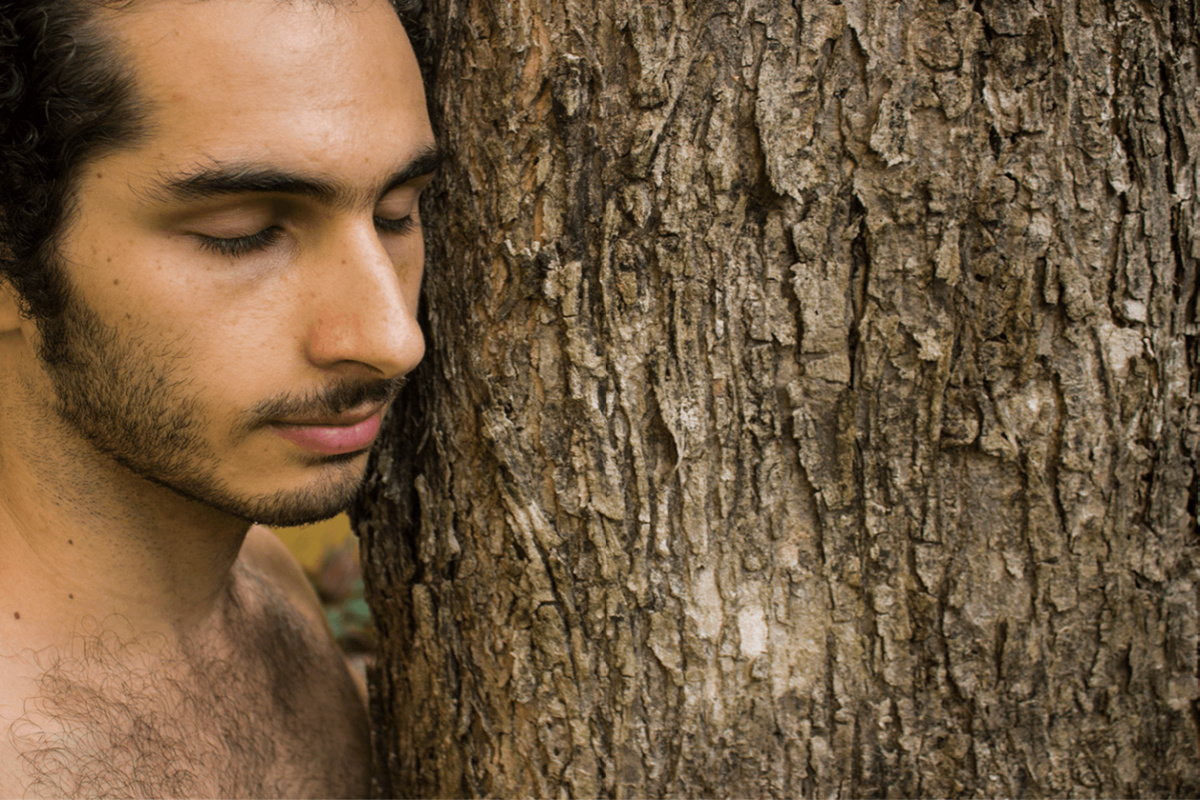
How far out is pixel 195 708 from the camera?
1608 mm

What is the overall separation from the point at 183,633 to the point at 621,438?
979mm

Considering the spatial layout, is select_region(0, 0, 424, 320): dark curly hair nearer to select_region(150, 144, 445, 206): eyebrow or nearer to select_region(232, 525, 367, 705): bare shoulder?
select_region(150, 144, 445, 206): eyebrow

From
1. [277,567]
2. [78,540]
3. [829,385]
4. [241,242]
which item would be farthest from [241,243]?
[277,567]

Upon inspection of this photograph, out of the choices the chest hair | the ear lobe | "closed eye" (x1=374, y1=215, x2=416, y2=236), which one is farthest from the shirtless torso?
"closed eye" (x1=374, y1=215, x2=416, y2=236)

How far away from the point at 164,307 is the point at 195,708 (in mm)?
835

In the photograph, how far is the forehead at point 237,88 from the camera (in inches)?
46.0

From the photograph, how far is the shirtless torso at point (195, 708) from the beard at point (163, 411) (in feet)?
1.25

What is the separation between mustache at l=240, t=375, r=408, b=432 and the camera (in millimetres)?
1278

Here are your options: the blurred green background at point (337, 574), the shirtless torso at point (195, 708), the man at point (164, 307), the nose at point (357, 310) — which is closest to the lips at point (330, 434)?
the man at point (164, 307)

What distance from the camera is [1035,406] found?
130cm

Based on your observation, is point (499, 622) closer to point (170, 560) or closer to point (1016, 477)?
point (170, 560)

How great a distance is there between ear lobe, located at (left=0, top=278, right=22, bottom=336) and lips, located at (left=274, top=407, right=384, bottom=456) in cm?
45

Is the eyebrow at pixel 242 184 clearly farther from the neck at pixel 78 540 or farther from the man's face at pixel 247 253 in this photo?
the neck at pixel 78 540

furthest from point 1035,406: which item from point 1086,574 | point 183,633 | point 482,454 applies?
point 183,633
